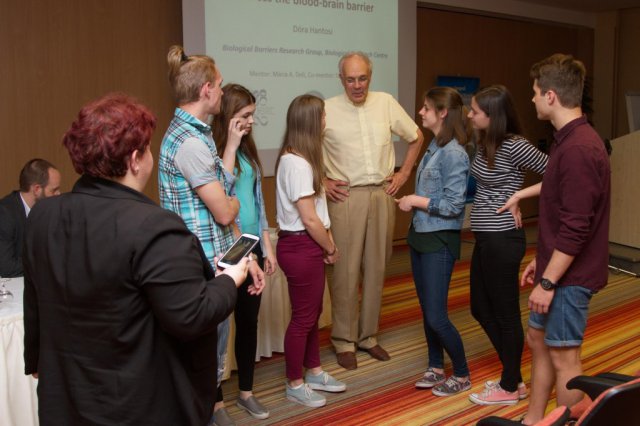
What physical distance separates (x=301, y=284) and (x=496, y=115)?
1.18 meters

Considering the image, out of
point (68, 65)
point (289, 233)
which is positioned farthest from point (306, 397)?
point (68, 65)

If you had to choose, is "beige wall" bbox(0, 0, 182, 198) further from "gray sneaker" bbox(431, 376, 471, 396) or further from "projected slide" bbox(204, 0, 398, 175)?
"gray sneaker" bbox(431, 376, 471, 396)

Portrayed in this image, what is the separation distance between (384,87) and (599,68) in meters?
5.15

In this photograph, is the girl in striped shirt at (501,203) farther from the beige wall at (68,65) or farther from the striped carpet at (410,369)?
the beige wall at (68,65)

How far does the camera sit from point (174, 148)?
2277 millimetres

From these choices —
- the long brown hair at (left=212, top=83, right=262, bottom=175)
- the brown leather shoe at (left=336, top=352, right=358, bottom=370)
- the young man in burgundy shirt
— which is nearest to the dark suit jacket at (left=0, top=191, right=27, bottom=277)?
the long brown hair at (left=212, top=83, right=262, bottom=175)

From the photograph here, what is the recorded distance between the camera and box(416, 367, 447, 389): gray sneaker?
10.6 feet

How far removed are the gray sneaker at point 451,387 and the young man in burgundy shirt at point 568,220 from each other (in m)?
0.94

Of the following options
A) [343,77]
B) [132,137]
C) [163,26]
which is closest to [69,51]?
[163,26]

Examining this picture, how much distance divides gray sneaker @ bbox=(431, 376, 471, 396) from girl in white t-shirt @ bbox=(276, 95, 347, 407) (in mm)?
589

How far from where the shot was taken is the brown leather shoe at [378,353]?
3.65 m

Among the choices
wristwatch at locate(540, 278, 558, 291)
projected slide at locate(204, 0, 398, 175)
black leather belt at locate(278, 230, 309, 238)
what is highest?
projected slide at locate(204, 0, 398, 175)

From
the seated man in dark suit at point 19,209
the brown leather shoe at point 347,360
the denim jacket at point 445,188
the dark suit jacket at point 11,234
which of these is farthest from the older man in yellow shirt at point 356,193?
the dark suit jacket at point 11,234

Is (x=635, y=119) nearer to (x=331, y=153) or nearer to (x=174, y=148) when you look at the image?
(x=331, y=153)
